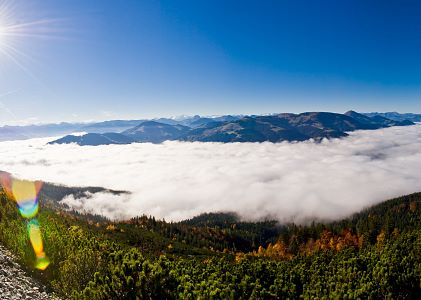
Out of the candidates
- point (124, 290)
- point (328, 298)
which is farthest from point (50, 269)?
point (328, 298)

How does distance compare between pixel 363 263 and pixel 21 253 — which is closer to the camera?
pixel 21 253

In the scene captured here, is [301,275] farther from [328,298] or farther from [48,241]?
[48,241]

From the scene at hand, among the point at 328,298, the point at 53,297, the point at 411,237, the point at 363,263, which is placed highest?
the point at 53,297

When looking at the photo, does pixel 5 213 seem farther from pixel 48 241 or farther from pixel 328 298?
pixel 328 298

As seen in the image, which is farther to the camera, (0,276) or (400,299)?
(400,299)

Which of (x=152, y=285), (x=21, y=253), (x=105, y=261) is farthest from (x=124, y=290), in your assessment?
(x=21, y=253)

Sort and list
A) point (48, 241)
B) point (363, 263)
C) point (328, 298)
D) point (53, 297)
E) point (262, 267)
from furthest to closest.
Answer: point (363, 263) → point (262, 267) → point (48, 241) → point (328, 298) → point (53, 297)

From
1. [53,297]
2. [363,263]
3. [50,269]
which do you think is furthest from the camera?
[363,263]

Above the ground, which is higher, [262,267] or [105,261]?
[105,261]

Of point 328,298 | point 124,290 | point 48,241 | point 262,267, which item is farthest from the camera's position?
point 262,267
